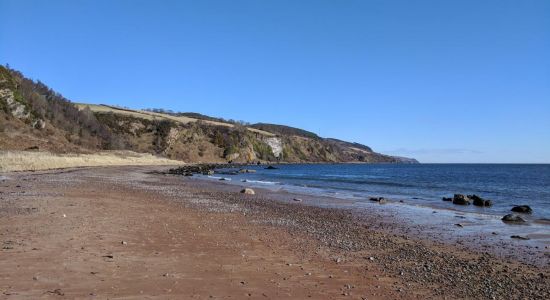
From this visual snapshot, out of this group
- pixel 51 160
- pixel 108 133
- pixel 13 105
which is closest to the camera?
pixel 51 160

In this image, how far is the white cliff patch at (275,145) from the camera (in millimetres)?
181625

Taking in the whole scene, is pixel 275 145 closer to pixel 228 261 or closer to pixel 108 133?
pixel 108 133

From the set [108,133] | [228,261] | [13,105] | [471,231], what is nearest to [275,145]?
[108,133]

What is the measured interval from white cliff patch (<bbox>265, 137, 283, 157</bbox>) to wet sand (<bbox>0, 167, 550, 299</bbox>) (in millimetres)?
164501

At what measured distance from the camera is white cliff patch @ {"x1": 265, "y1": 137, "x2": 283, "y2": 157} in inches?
7151

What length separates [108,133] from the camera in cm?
9856

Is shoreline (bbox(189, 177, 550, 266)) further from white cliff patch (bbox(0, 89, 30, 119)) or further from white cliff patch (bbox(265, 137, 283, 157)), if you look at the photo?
white cliff patch (bbox(265, 137, 283, 157))

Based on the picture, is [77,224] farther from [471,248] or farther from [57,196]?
[471,248]

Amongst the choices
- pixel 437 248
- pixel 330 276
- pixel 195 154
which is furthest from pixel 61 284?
pixel 195 154

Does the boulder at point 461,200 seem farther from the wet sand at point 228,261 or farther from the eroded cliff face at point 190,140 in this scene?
the eroded cliff face at point 190,140

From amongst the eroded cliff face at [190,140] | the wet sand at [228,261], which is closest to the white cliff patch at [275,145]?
the eroded cliff face at [190,140]

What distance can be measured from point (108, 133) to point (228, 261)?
96.2 metres

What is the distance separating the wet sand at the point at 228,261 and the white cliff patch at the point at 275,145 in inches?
6476

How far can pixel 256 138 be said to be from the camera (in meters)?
175
